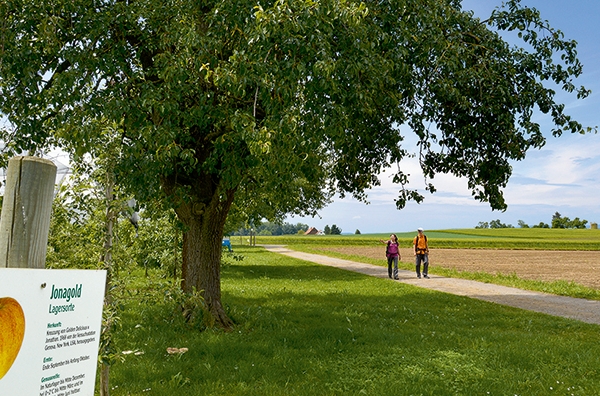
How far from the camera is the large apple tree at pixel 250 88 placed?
6.48m

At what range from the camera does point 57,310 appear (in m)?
2.35

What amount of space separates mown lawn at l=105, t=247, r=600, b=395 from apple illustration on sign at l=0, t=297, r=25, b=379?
7.55ft

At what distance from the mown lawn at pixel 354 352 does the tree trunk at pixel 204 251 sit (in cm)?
50

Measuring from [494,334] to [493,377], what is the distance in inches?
110

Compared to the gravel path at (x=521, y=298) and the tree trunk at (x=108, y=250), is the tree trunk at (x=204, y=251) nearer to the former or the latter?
the tree trunk at (x=108, y=250)

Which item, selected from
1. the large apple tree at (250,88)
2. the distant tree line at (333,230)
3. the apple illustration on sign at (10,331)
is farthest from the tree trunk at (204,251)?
the distant tree line at (333,230)

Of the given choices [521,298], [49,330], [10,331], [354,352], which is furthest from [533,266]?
[10,331]

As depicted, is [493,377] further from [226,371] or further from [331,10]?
[331,10]

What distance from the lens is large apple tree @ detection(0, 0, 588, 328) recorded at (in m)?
6.48

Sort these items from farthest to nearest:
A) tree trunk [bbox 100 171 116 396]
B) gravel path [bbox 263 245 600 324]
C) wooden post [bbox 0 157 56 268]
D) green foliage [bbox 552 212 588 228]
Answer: green foliage [bbox 552 212 588 228] → gravel path [bbox 263 245 600 324] → tree trunk [bbox 100 171 116 396] → wooden post [bbox 0 157 56 268]

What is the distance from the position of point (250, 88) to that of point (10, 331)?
5.90m

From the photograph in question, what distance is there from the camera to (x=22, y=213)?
2.48 meters

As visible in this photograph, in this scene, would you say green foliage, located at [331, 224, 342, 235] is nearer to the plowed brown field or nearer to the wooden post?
the plowed brown field

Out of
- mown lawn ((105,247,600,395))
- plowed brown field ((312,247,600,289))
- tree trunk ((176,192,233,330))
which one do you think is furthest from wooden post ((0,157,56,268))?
plowed brown field ((312,247,600,289))
